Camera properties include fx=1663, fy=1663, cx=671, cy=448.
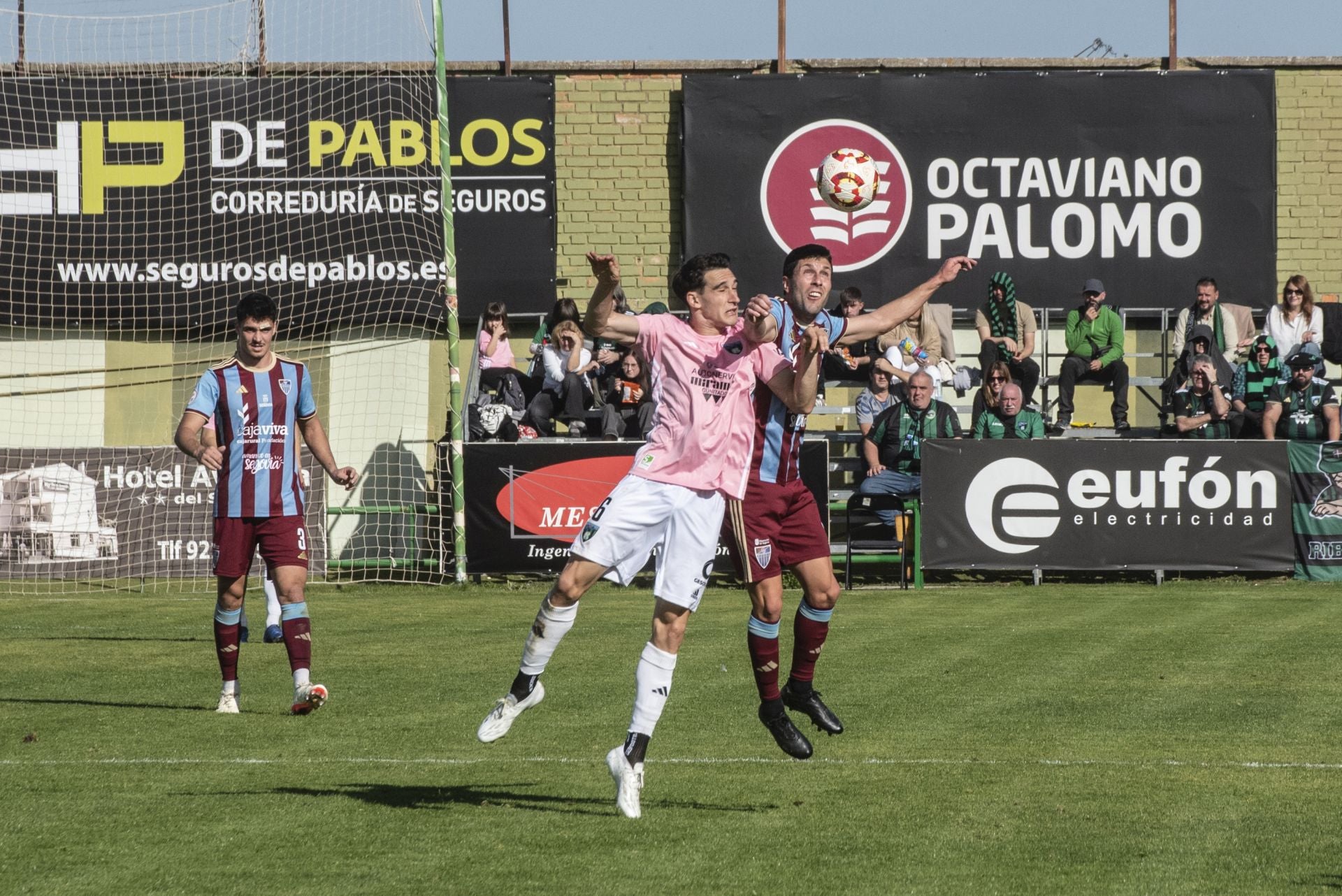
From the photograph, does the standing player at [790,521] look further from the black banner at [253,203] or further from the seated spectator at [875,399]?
the black banner at [253,203]

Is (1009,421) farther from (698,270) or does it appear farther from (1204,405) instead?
(698,270)

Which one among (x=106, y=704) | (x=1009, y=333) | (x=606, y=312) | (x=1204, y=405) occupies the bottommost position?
(x=106, y=704)

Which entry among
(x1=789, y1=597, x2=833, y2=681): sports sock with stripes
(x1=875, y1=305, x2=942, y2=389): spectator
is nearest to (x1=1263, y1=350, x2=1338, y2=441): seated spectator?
(x1=875, y1=305, x2=942, y2=389): spectator

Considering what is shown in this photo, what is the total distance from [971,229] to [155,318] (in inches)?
467

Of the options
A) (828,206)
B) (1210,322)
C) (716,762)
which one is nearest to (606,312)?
(716,762)

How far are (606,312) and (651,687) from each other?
1.65 metres

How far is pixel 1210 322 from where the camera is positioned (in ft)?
69.2

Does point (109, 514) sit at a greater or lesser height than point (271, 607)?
greater

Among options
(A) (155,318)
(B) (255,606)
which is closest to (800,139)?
(A) (155,318)

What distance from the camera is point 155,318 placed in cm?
2403

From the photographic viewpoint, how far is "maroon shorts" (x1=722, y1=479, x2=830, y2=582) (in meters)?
7.91

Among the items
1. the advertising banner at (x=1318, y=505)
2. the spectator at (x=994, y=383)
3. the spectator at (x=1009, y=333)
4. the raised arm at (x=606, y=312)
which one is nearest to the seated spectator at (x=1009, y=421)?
the spectator at (x=994, y=383)

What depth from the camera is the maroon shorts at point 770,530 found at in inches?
312

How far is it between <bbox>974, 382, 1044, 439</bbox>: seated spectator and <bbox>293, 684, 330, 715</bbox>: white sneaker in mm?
11029
